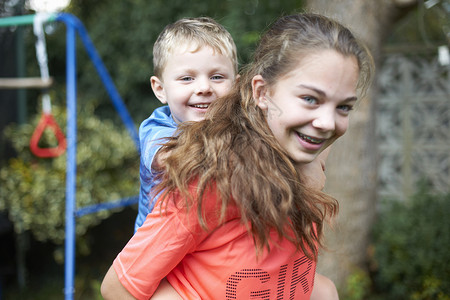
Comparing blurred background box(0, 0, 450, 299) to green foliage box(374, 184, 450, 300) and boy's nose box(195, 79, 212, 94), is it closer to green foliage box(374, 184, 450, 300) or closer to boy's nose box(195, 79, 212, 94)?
green foliage box(374, 184, 450, 300)

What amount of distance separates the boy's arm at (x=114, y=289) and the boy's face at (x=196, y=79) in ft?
1.87

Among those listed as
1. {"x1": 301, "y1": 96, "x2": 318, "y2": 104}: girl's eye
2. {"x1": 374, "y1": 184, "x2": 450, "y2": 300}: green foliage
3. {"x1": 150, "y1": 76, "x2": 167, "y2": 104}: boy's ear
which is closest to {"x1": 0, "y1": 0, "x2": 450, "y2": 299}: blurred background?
{"x1": 374, "y1": 184, "x2": 450, "y2": 300}: green foliage

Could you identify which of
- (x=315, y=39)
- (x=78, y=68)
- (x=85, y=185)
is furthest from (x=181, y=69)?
(x=78, y=68)

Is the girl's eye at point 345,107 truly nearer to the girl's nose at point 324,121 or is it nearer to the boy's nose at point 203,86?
the girl's nose at point 324,121

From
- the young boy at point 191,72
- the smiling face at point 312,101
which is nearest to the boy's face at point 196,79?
the young boy at point 191,72

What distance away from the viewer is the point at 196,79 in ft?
5.19

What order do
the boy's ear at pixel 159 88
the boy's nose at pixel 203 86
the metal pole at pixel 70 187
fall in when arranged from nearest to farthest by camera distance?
1. the boy's nose at pixel 203 86
2. the boy's ear at pixel 159 88
3. the metal pole at pixel 70 187

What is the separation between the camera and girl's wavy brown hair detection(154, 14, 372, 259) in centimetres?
→ 115

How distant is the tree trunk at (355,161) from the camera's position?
12.4 feet

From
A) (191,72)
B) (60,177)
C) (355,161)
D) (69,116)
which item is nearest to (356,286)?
(355,161)

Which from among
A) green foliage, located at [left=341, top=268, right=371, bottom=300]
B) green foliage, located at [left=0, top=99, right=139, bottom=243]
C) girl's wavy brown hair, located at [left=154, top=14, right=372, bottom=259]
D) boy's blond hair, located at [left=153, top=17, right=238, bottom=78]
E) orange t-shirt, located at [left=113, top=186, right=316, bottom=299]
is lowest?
green foliage, located at [left=341, top=268, right=371, bottom=300]

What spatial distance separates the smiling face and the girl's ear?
26 millimetres

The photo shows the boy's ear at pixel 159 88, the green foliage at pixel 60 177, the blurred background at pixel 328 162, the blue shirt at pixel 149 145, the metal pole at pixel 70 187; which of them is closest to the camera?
the blue shirt at pixel 149 145

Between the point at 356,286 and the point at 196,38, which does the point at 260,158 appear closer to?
the point at 196,38
